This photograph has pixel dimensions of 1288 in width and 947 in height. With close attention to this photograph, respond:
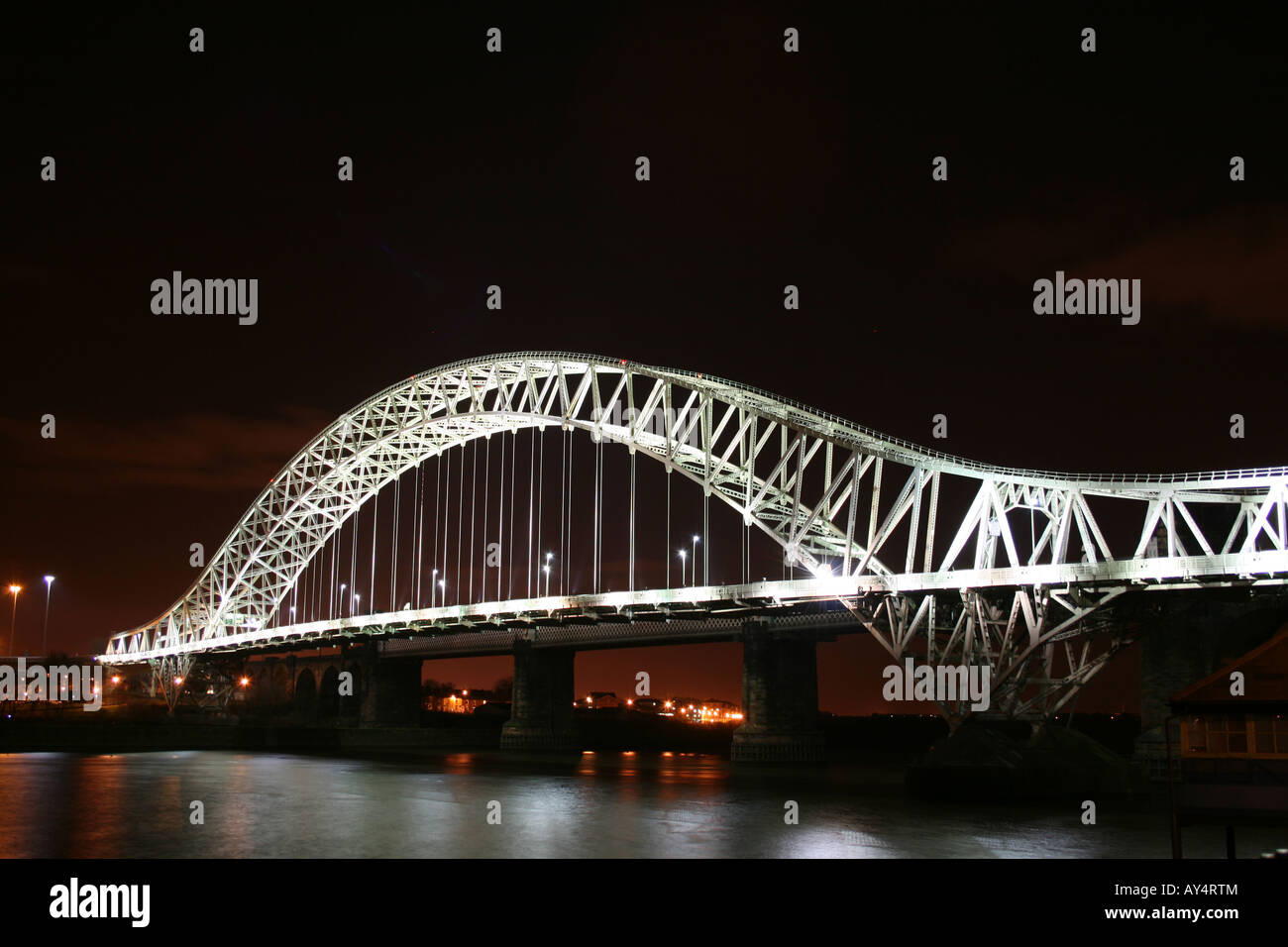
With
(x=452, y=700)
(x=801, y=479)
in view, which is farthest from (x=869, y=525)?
(x=452, y=700)

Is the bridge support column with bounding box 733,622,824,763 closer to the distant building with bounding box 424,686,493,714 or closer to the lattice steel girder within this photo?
the lattice steel girder

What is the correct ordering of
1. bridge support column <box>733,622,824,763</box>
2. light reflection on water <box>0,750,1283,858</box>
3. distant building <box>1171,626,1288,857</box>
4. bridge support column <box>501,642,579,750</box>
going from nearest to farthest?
distant building <box>1171,626,1288,857</box> → light reflection on water <box>0,750,1283,858</box> → bridge support column <box>733,622,824,763</box> → bridge support column <box>501,642,579,750</box>

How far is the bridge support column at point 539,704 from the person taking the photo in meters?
81.4

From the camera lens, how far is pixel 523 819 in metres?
31.4

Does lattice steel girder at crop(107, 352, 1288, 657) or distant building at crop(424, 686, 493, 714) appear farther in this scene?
distant building at crop(424, 686, 493, 714)

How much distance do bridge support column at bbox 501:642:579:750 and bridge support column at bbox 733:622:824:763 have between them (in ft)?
66.8

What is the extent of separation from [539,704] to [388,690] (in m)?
17.9

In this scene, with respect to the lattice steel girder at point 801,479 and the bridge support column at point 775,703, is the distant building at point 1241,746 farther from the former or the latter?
the bridge support column at point 775,703

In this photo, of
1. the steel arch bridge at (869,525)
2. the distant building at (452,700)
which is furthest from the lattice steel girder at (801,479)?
the distant building at (452,700)

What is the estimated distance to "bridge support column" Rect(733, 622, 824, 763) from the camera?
210 feet

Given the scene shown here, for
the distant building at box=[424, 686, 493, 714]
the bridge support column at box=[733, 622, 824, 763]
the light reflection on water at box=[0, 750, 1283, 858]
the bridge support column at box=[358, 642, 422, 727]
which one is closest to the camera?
the light reflection on water at box=[0, 750, 1283, 858]

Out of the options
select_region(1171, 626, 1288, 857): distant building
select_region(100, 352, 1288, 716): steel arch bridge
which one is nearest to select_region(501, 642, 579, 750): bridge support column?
select_region(100, 352, 1288, 716): steel arch bridge

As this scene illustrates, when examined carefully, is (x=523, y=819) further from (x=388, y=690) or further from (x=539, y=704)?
(x=388, y=690)
